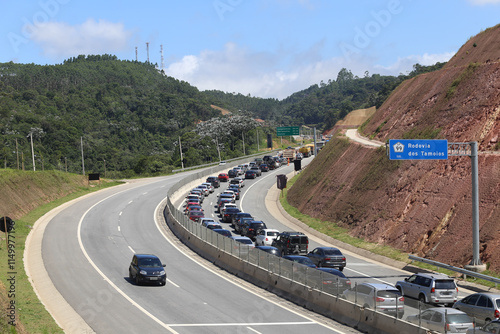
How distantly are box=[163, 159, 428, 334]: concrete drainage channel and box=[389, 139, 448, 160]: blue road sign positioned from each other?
34.4 ft

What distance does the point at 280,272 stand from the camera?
31.4 metres

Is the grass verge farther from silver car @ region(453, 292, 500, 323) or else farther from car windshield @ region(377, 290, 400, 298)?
silver car @ region(453, 292, 500, 323)

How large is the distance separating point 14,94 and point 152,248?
147047mm

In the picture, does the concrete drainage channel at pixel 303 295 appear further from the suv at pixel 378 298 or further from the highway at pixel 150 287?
the highway at pixel 150 287

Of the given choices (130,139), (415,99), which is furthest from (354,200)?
(130,139)

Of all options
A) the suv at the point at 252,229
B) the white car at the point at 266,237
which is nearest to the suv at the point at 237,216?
the suv at the point at 252,229

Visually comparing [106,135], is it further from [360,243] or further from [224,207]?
[360,243]

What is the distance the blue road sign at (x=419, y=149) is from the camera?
115 ft

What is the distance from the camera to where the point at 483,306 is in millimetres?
23109

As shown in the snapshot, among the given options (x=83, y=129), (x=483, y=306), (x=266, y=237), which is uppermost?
(x=83, y=129)

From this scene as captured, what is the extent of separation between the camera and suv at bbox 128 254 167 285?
105ft

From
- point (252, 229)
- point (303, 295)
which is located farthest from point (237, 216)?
point (303, 295)

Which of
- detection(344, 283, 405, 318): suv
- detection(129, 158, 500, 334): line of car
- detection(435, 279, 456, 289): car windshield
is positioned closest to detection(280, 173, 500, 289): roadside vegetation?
detection(435, 279, 456, 289): car windshield

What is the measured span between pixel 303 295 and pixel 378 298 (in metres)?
5.93
